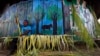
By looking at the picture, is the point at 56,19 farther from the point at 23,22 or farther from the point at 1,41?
the point at 1,41

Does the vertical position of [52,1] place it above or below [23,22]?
above

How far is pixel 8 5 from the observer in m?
8.81

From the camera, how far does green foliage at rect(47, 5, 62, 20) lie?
8.64 metres

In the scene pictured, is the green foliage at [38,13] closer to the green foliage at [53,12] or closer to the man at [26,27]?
the green foliage at [53,12]

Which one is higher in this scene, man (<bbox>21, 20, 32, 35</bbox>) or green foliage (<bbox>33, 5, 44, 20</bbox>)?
green foliage (<bbox>33, 5, 44, 20</bbox>)

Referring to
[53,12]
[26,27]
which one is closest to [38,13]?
[53,12]

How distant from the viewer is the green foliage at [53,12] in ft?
28.3

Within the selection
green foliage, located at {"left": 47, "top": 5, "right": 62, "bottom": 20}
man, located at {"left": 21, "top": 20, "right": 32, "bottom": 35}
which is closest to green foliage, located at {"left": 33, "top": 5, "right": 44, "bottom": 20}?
green foliage, located at {"left": 47, "top": 5, "right": 62, "bottom": 20}

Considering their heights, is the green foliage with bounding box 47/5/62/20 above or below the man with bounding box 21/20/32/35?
above

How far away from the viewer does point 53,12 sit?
8711 mm

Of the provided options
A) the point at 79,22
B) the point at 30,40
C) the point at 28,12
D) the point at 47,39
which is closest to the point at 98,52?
the point at 47,39

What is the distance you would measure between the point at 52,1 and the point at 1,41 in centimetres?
332

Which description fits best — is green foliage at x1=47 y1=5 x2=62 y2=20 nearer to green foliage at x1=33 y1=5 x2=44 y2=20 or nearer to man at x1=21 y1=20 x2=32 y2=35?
green foliage at x1=33 y1=5 x2=44 y2=20

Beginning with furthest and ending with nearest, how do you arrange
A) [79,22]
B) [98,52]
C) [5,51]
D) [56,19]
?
[56,19]
[5,51]
[98,52]
[79,22]
